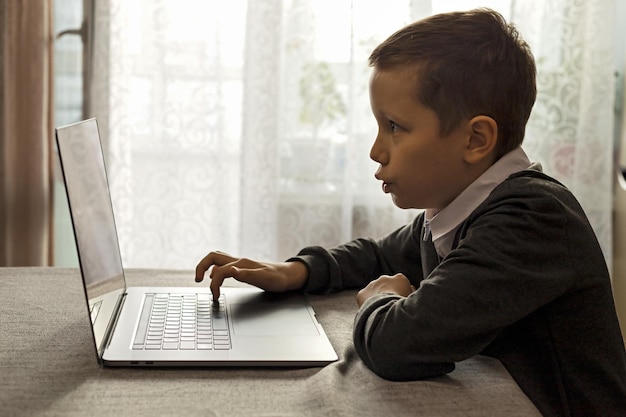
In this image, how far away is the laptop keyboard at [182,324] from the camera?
0.95 meters

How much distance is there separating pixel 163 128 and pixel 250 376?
1.80m

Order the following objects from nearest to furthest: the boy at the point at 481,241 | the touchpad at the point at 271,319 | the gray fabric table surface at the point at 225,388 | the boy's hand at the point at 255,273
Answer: the gray fabric table surface at the point at 225,388
the boy at the point at 481,241
the touchpad at the point at 271,319
the boy's hand at the point at 255,273

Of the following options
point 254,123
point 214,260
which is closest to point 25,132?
point 254,123

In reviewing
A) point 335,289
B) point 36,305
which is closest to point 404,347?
point 335,289

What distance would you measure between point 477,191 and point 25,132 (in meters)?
1.76

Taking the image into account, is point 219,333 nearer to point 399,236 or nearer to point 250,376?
point 250,376

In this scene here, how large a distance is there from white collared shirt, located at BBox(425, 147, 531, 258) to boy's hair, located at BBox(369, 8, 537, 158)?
0.9 inches

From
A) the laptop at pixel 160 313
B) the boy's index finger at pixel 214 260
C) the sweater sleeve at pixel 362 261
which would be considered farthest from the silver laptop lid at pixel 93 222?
the sweater sleeve at pixel 362 261

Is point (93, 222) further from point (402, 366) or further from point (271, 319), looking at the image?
point (402, 366)

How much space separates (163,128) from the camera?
2.57m

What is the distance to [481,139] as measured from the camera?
1.06 meters

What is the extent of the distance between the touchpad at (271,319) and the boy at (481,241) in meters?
0.06

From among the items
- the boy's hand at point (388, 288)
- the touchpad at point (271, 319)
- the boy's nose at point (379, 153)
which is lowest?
the touchpad at point (271, 319)

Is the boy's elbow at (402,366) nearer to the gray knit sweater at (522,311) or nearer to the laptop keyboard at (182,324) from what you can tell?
the gray knit sweater at (522,311)
